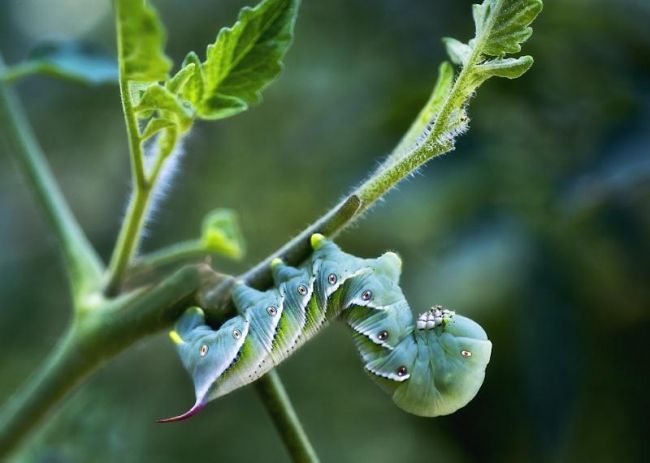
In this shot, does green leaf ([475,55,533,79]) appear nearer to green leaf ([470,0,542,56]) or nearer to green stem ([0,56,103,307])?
green leaf ([470,0,542,56])

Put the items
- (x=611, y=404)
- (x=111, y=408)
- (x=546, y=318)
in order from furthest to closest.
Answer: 1. (x=111, y=408)
2. (x=611, y=404)
3. (x=546, y=318)

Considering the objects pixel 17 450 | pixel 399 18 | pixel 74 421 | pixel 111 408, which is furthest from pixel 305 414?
pixel 17 450

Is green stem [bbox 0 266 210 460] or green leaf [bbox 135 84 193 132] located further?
green stem [bbox 0 266 210 460]

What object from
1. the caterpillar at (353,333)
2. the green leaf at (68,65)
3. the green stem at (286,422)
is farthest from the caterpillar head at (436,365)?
the green leaf at (68,65)

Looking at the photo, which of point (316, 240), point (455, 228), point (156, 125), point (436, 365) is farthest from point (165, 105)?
point (455, 228)

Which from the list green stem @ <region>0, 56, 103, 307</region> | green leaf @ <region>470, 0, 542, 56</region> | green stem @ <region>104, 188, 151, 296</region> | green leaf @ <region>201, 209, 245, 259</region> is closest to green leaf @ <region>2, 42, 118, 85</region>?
green stem @ <region>0, 56, 103, 307</region>

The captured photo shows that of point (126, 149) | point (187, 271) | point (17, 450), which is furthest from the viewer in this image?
point (126, 149)

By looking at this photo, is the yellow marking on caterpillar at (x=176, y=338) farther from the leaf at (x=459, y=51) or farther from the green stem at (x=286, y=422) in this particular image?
the leaf at (x=459, y=51)

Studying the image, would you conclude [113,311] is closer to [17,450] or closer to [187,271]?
[187,271]
